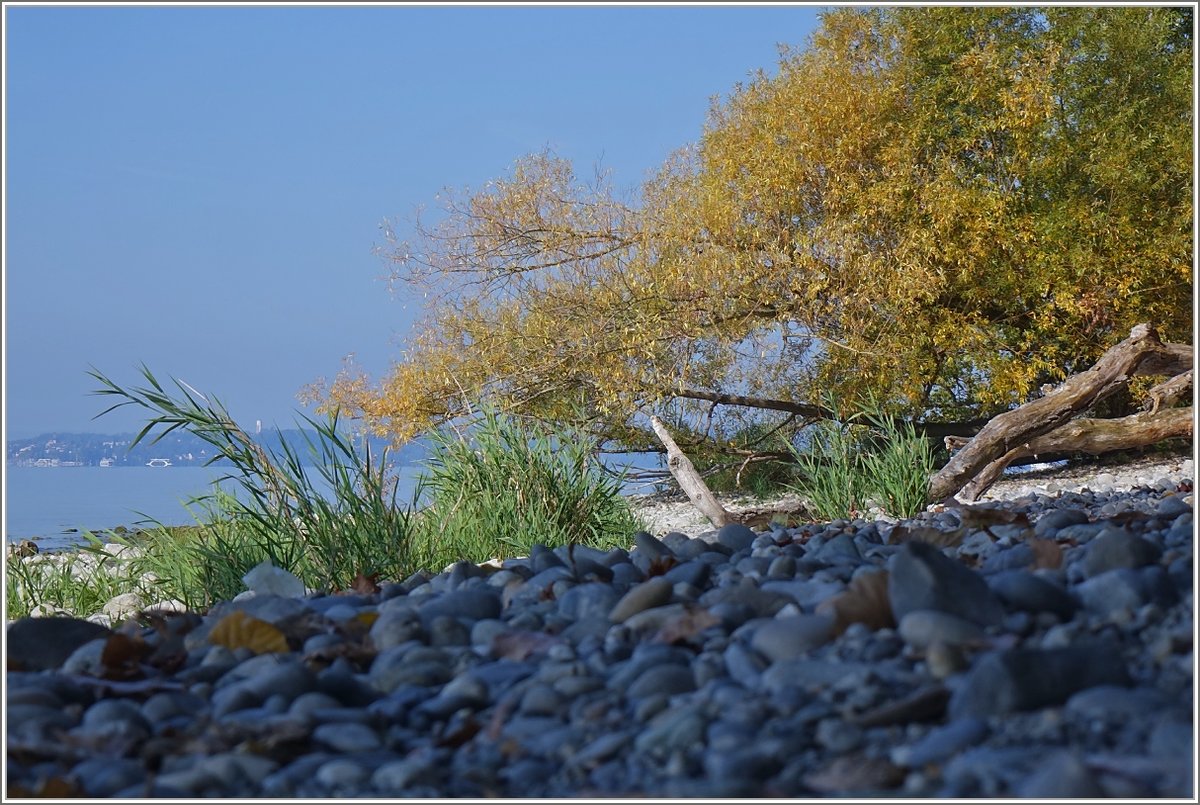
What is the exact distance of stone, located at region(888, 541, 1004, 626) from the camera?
1.75m

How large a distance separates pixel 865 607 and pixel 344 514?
234cm

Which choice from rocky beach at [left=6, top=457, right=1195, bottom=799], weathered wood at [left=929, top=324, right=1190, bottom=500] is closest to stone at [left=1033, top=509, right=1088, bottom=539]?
rocky beach at [left=6, top=457, right=1195, bottom=799]

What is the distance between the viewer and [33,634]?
228cm

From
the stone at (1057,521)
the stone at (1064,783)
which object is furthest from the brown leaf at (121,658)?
the stone at (1057,521)

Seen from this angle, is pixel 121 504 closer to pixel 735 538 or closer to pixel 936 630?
pixel 735 538

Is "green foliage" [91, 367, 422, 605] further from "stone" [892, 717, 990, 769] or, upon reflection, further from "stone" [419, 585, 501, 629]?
"stone" [892, 717, 990, 769]

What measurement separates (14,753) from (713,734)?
1.05 meters

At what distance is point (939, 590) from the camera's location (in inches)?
69.9

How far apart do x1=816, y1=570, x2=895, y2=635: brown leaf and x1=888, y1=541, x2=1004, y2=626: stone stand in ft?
0.05

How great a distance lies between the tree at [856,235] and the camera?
9.01m

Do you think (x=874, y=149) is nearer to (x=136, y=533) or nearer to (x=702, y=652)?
(x=136, y=533)

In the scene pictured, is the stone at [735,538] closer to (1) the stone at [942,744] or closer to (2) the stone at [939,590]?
(2) the stone at [939,590]

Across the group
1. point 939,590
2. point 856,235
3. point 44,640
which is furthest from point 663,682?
point 856,235

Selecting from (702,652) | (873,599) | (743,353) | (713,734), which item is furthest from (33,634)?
(743,353)
